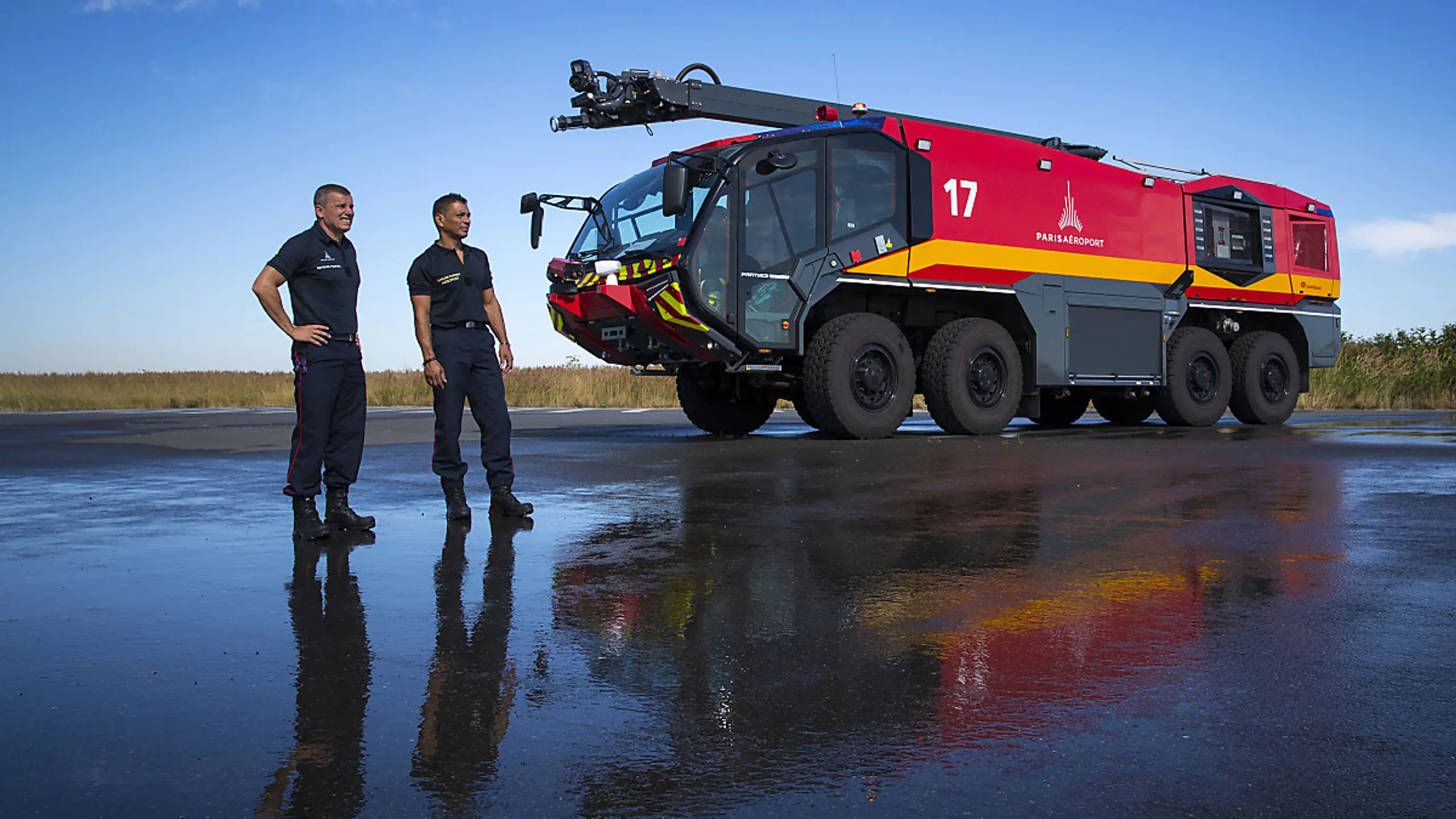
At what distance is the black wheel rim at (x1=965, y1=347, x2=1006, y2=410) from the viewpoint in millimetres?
14258

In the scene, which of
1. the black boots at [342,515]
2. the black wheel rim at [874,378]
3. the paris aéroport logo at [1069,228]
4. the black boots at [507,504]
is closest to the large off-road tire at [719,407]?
the black wheel rim at [874,378]

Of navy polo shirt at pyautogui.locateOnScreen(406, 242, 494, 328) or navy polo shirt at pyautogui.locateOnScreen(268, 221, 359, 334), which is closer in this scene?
navy polo shirt at pyautogui.locateOnScreen(268, 221, 359, 334)

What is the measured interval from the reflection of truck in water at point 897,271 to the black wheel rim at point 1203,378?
0.14 ft

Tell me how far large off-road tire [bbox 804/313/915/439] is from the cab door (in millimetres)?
436

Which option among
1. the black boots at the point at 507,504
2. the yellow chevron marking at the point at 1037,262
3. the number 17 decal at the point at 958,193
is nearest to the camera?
the black boots at the point at 507,504

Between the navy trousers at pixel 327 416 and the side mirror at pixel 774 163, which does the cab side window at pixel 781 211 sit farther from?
the navy trousers at pixel 327 416

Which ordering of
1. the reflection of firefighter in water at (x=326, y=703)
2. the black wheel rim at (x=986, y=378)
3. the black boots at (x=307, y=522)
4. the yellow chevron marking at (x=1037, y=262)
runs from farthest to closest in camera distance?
the black wheel rim at (x=986, y=378) → the yellow chevron marking at (x=1037, y=262) → the black boots at (x=307, y=522) → the reflection of firefighter in water at (x=326, y=703)

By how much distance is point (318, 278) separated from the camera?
6.87 metres

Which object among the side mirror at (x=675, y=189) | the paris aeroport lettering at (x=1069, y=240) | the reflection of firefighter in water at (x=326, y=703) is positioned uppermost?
the side mirror at (x=675, y=189)

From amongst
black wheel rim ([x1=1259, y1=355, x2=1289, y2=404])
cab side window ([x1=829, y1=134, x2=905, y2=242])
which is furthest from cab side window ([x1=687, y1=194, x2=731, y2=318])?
black wheel rim ([x1=1259, y1=355, x2=1289, y2=404])

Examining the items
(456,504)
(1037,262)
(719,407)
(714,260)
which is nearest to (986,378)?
(1037,262)

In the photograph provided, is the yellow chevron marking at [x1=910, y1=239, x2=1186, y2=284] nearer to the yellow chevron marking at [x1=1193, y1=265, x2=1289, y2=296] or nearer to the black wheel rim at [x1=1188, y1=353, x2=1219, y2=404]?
the yellow chevron marking at [x1=1193, y1=265, x2=1289, y2=296]

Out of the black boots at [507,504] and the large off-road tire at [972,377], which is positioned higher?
the large off-road tire at [972,377]

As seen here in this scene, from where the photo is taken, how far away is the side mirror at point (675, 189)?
1176 centimetres
